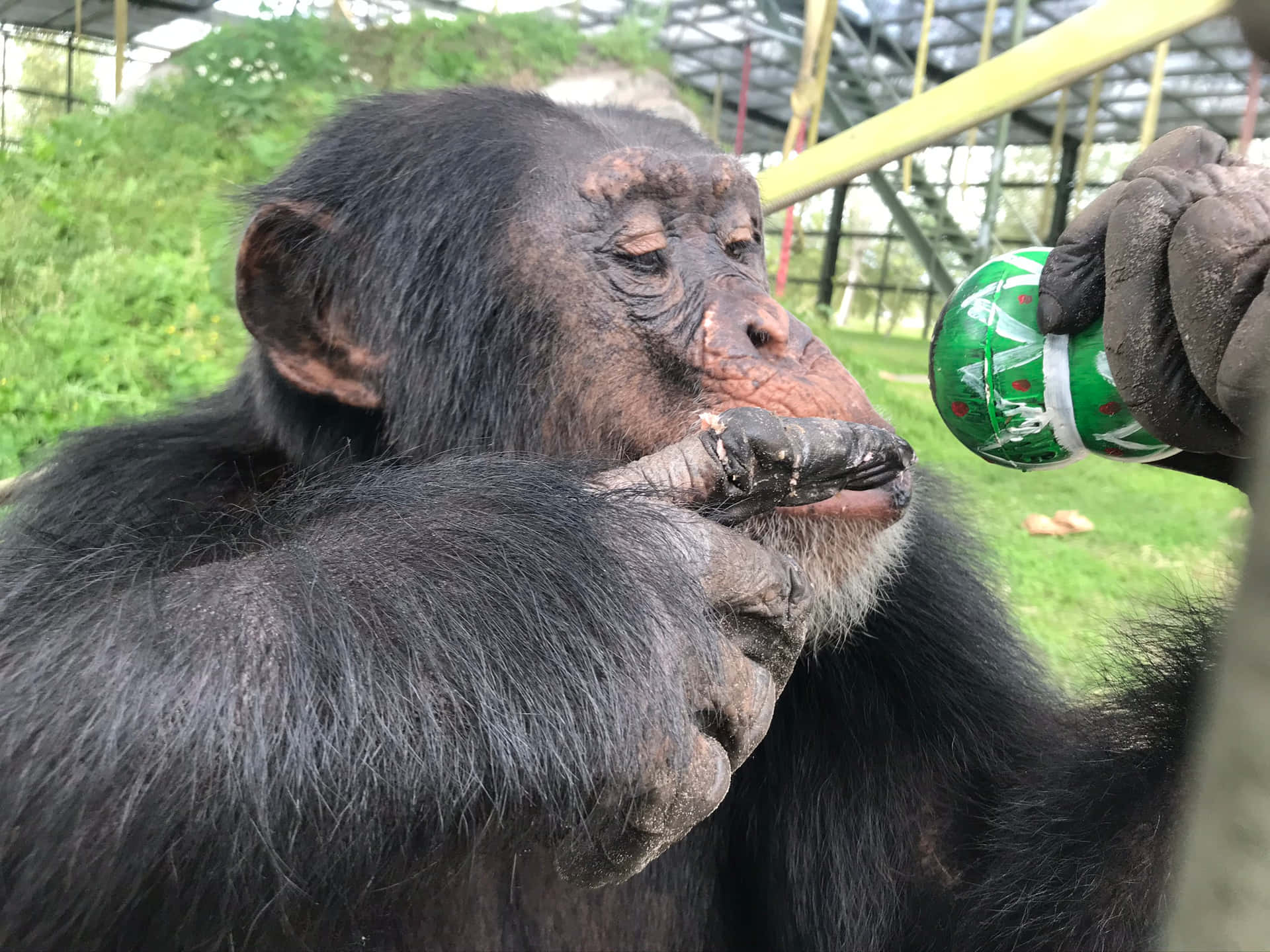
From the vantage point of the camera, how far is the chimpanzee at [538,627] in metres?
1.44

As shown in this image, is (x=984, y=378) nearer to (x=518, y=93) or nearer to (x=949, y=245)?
(x=518, y=93)

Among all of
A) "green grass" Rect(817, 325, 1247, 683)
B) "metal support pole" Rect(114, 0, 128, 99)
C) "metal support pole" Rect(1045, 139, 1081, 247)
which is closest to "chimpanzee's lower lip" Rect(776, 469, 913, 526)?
"green grass" Rect(817, 325, 1247, 683)

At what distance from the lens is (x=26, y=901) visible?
4.58ft

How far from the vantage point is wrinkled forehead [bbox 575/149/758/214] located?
2.39 metres

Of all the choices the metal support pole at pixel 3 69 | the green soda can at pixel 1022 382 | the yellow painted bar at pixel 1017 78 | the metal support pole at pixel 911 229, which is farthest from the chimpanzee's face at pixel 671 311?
the metal support pole at pixel 3 69

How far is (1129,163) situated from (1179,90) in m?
17.2

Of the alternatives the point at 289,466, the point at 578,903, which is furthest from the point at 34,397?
the point at 578,903

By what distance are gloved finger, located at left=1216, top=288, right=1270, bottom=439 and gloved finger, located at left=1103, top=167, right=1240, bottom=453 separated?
0.15 metres

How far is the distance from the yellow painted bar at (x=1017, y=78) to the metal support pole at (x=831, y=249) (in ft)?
54.1

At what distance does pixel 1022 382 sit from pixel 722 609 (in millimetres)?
726

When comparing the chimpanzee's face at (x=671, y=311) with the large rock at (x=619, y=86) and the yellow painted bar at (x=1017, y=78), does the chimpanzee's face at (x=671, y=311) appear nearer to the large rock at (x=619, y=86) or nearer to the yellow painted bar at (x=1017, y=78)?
the yellow painted bar at (x=1017, y=78)

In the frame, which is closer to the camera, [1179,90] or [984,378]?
[984,378]

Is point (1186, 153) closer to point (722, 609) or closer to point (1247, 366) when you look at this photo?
point (1247, 366)

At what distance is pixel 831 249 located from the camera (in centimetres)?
2022
